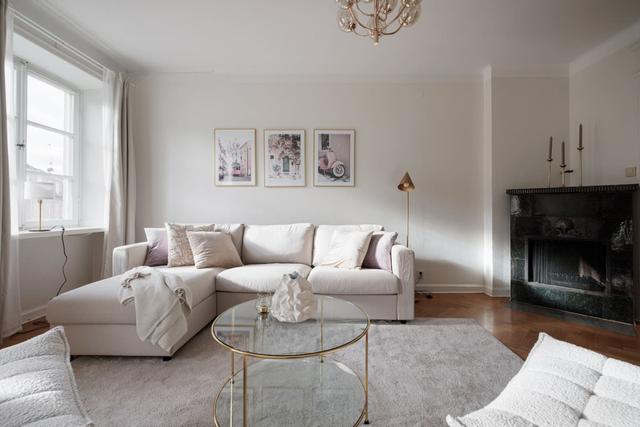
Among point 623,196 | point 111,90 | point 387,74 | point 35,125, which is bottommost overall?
point 623,196

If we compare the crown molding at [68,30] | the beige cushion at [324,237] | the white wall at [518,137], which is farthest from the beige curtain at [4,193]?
the white wall at [518,137]

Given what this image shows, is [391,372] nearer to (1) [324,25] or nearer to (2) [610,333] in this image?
(2) [610,333]

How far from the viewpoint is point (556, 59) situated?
330 cm

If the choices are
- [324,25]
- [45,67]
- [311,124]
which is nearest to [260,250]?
[311,124]

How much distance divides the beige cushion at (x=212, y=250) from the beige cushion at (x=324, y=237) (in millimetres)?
802

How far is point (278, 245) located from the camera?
3164mm

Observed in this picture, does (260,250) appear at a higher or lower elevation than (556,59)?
lower

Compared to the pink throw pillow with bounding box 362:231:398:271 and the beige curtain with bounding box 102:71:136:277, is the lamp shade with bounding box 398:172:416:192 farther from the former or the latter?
the beige curtain with bounding box 102:71:136:277

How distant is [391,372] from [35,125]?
12.6 ft

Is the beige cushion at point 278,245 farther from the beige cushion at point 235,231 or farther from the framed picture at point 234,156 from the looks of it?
the framed picture at point 234,156

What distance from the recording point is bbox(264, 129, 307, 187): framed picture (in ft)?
11.8

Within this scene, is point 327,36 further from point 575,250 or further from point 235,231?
point 575,250

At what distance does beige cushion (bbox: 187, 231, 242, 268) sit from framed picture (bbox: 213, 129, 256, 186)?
0.90 m

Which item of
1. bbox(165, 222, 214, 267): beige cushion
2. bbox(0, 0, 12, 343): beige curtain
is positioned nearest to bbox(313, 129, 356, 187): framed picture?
bbox(165, 222, 214, 267): beige cushion
